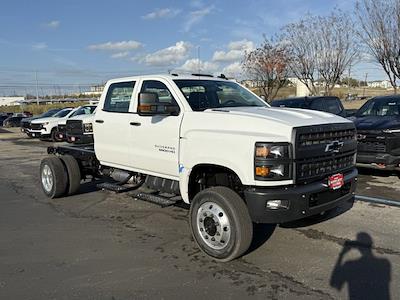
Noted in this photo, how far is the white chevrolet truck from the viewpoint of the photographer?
4.39 meters

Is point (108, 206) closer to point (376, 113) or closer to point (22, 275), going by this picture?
point (22, 275)

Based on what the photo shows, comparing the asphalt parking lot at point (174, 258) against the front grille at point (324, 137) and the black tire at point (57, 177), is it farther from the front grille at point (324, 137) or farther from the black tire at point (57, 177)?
the front grille at point (324, 137)

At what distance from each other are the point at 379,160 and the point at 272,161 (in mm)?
4787

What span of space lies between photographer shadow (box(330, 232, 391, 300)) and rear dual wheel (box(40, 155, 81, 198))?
4.99 metres

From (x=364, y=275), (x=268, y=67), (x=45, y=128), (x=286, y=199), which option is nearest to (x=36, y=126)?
(x=45, y=128)

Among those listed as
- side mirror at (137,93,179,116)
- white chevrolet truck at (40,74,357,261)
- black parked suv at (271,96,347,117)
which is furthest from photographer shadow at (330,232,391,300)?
black parked suv at (271,96,347,117)

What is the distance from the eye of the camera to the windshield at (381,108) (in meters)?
9.51

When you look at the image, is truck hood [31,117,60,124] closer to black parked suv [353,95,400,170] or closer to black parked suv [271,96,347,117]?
black parked suv [271,96,347,117]

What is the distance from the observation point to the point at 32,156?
1593 cm

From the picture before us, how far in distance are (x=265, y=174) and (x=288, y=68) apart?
80.7 feet

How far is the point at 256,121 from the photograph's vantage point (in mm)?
4586

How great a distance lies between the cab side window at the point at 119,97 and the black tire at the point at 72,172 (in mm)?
1573

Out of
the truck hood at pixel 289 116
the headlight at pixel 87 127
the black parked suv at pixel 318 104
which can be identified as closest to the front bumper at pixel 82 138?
the headlight at pixel 87 127

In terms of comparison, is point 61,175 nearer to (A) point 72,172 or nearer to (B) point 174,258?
(A) point 72,172
